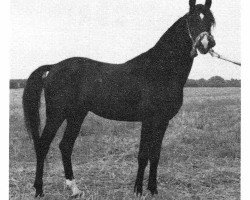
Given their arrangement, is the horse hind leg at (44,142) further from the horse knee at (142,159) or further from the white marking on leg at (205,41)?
the white marking on leg at (205,41)

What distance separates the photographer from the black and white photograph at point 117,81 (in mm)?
5227

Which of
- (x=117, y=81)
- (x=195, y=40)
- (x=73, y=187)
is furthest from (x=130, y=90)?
(x=73, y=187)

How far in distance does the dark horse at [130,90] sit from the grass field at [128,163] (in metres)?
0.34

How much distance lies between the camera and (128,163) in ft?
22.6

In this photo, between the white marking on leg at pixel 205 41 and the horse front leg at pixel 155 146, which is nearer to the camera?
the white marking on leg at pixel 205 41

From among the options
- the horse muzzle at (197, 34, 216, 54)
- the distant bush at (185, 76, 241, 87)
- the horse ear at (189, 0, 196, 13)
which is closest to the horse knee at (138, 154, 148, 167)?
the horse muzzle at (197, 34, 216, 54)

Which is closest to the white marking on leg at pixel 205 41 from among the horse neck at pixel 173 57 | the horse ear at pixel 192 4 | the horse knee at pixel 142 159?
the horse neck at pixel 173 57

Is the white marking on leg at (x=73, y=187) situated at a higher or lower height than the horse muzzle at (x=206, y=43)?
lower

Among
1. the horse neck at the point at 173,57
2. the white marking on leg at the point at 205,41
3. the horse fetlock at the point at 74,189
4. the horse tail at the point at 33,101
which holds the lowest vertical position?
the horse fetlock at the point at 74,189

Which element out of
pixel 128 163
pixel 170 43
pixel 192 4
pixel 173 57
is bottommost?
pixel 128 163

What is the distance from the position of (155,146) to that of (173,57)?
4.46 feet

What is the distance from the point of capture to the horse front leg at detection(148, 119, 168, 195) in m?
5.17

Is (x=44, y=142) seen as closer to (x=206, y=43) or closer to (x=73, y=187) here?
(x=73, y=187)
